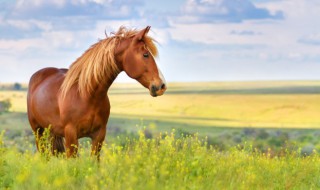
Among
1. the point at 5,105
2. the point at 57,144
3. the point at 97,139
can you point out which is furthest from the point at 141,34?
the point at 5,105

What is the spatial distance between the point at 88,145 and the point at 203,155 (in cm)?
232

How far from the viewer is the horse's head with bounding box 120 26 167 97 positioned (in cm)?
1105

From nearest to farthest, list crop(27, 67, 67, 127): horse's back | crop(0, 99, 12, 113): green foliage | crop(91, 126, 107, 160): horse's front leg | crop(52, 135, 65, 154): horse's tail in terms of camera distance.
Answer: crop(91, 126, 107, 160): horse's front leg, crop(27, 67, 67, 127): horse's back, crop(52, 135, 65, 154): horse's tail, crop(0, 99, 12, 113): green foliage

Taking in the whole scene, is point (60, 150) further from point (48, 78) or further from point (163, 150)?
point (163, 150)

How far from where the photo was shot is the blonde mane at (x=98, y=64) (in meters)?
11.6

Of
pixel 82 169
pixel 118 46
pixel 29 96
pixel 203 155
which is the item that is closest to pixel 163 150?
pixel 203 155

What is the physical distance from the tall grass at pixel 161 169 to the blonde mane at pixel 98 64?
116 centimetres

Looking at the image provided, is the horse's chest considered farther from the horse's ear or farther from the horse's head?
the horse's ear

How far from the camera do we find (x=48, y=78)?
13562mm

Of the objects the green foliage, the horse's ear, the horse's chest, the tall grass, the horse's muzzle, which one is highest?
the horse's ear

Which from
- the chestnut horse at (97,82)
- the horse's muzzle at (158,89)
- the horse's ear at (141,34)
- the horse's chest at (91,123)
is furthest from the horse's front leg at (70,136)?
the horse's ear at (141,34)

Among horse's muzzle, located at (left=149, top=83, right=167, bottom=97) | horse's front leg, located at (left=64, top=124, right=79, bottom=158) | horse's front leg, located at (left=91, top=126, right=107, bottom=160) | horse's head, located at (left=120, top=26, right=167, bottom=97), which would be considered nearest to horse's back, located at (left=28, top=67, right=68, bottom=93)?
horse's front leg, located at (left=64, top=124, right=79, bottom=158)

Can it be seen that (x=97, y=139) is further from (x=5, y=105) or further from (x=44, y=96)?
(x=5, y=105)

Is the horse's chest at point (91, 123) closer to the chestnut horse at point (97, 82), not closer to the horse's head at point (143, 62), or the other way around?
the chestnut horse at point (97, 82)
